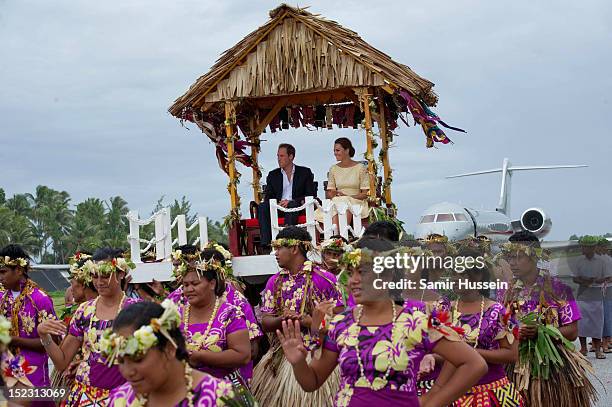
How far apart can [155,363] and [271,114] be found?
8979mm

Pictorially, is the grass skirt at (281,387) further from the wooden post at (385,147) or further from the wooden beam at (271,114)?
the wooden beam at (271,114)

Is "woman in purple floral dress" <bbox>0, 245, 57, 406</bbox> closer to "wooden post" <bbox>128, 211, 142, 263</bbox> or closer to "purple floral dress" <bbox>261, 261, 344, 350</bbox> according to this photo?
"purple floral dress" <bbox>261, 261, 344, 350</bbox>

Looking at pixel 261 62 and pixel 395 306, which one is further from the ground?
pixel 261 62

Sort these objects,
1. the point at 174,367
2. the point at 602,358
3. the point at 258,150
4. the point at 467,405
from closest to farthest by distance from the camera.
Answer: the point at 174,367 < the point at 467,405 < the point at 258,150 < the point at 602,358

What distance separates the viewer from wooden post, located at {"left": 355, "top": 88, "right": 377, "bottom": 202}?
10.5m

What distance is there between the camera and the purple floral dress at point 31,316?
258 inches

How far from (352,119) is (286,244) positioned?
523cm

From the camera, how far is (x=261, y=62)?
35.8ft

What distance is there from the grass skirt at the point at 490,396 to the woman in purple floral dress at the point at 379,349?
1119 millimetres

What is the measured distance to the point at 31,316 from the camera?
21.6 feet

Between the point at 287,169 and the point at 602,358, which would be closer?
the point at 287,169

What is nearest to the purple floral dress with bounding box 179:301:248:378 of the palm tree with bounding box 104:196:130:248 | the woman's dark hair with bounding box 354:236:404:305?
the woman's dark hair with bounding box 354:236:404:305

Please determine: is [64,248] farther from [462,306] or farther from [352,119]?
[462,306]

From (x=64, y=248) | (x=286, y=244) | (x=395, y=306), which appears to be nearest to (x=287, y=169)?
(x=286, y=244)
